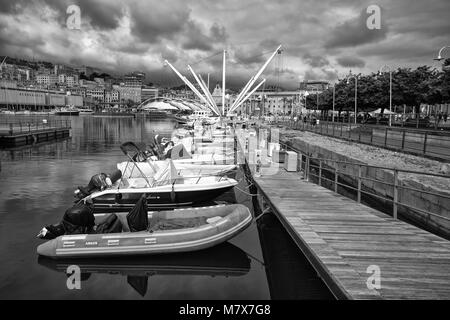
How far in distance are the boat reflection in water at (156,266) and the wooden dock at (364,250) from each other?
2.60 meters

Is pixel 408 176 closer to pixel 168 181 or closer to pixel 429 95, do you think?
pixel 168 181

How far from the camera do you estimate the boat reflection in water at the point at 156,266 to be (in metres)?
11.8

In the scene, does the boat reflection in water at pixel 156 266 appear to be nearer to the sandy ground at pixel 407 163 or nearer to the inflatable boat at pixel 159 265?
the inflatable boat at pixel 159 265

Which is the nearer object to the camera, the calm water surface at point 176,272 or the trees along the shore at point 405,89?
the calm water surface at point 176,272

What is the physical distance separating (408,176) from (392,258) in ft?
40.0

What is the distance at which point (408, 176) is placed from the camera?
63.4ft

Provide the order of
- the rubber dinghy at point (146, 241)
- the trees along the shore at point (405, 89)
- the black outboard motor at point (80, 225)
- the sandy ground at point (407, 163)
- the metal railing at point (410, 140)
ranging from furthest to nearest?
the trees along the shore at point (405, 89)
the metal railing at point (410, 140)
the sandy ground at point (407, 163)
the black outboard motor at point (80, 225)
the rubber dinghy at point (146, 241)

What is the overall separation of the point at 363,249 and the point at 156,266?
657 cm

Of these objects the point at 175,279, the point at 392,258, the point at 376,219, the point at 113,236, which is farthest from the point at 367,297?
the point at 113,236

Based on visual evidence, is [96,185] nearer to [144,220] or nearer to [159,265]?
[144,220]

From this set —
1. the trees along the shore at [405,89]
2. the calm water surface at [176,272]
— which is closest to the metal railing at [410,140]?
the trees along the shore at [405,89]

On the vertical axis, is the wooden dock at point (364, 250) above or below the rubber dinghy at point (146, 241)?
above

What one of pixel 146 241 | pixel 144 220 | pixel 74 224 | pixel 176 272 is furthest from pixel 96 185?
pixel 176 272

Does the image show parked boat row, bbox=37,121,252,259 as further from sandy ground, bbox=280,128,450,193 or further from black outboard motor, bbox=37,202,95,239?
sandy ground, bbox=280,128,450,193
